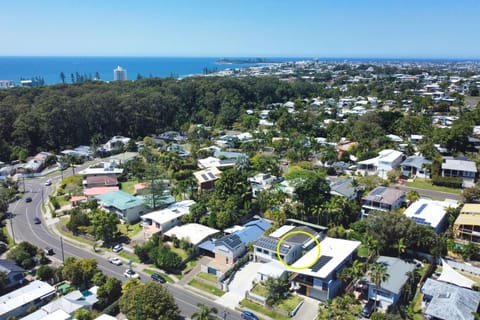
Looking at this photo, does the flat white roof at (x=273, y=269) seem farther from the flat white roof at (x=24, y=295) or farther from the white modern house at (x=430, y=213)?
the flat white roof at (x=24, y=295)

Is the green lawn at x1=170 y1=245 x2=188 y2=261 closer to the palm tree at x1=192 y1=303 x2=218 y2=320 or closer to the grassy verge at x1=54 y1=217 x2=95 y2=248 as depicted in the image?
A: the grassy verge at x1=54 y1=217 x2=95 y2=248

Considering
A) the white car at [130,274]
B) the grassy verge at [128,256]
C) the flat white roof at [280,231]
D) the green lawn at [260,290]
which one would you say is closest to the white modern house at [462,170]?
the flat white roof at [280,231]

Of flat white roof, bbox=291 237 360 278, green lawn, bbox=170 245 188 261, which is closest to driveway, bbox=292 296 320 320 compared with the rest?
flat white roof, bbox=291 237 360 278

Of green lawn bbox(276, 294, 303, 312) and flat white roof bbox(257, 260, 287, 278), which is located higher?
flat white roof bbox(257, 260, 287, 278)

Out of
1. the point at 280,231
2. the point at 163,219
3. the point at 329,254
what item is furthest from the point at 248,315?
the point at 163,219

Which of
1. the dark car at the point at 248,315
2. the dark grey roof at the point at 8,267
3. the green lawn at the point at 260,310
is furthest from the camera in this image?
the dark grey roof at the point at 8,267

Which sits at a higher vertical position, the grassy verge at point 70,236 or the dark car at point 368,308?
the dark car at point 368,308

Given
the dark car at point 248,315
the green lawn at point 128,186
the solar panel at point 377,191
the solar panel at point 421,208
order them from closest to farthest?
the dark car at point 248,315 → the solar panel at point 421,208 → the solar panel at point 377,191 → the green lawn at point 128,186
